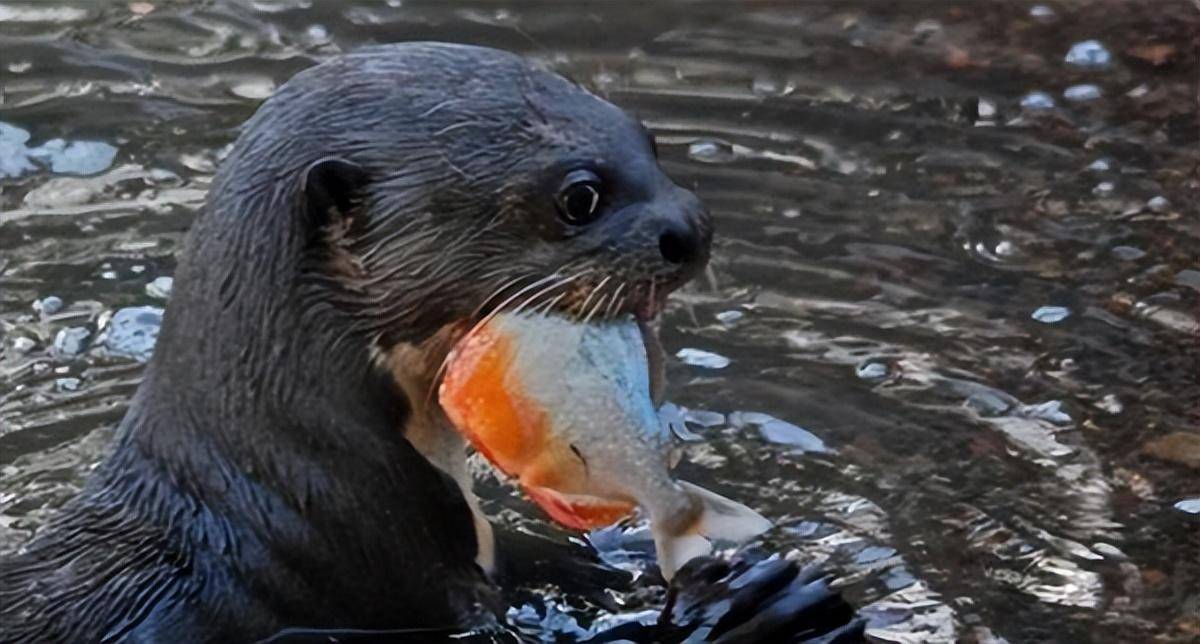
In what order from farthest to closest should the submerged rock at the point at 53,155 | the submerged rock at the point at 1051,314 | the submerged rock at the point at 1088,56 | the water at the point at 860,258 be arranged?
the submerged rock at the point at 1088,56 < the submerged rock at the point at 53,155 < the submerged rock at the point at 1051,314 < the water at the point at 860,258

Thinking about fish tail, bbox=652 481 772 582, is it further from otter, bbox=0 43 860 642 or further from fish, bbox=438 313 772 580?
otter, bbox=0 43 860 642

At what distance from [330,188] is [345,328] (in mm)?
199

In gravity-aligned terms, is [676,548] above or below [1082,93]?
above

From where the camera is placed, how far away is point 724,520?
2838 mm

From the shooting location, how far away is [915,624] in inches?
137

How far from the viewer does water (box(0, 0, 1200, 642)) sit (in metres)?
3.77

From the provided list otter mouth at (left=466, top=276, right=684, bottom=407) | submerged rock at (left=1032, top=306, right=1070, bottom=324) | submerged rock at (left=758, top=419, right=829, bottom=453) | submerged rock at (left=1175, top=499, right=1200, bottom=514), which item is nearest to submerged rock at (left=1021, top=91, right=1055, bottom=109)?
submerged rock at (left=1032, top=306, right=1070, bottom=324)

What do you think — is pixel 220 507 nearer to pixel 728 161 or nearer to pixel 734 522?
pixel 734 522

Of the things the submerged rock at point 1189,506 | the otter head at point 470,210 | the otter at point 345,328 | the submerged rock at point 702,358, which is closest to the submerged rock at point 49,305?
the submerged rock at point 702,358

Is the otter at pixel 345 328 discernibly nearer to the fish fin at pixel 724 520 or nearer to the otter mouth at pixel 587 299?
the otter mouth at pixel 587 299

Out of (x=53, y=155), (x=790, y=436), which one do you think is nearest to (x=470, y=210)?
(x=790, y=436)

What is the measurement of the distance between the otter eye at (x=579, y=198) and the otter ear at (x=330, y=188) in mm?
279

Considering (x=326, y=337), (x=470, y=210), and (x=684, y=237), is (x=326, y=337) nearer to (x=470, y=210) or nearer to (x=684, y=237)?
(x=470, y=210)

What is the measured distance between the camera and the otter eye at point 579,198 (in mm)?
2850
